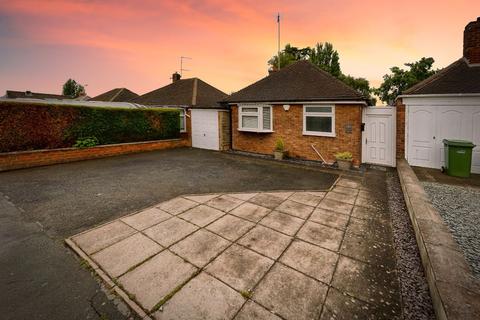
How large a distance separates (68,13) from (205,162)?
26.5ft

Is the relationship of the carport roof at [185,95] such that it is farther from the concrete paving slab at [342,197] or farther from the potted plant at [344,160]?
Answer: the concrete paving slab at [342,197]

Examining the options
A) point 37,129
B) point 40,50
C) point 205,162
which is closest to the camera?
point 37,129

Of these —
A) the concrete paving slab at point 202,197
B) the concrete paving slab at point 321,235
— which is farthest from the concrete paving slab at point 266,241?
the concrete paving slab at point 202,197

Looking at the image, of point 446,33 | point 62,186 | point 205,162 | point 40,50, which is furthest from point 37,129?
point 446,33

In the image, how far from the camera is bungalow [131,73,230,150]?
13492 millimetres

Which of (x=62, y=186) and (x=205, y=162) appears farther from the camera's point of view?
(x=205, y=162)

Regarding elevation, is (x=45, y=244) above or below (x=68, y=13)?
below

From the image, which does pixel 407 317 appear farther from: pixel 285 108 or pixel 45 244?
pixel 285 108

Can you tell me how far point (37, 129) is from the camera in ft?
30.3

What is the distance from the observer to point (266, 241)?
12.0ft

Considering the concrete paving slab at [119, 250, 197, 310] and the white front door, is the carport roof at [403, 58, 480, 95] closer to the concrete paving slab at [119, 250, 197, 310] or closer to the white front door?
the white front door

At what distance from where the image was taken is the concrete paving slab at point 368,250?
3178 millimetres

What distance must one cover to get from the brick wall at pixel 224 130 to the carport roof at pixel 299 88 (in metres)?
1.11

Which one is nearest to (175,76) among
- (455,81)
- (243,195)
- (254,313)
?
(243,195)
